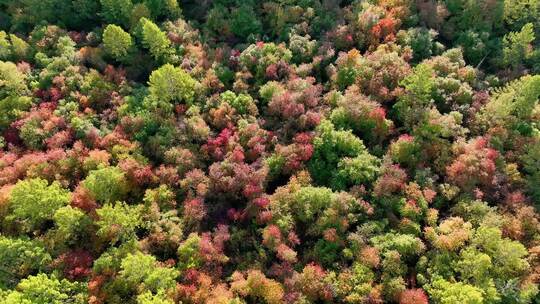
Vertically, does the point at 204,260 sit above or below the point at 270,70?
below

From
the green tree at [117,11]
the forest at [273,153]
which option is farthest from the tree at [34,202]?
the green tree at [117,11]

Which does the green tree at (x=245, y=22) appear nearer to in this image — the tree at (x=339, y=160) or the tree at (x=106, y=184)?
the tree at (x=339, y=160)

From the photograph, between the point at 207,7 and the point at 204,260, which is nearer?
the point at 204,260

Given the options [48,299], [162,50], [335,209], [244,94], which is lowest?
[48,299]

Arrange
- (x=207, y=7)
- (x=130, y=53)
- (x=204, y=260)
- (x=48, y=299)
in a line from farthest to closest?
(x=207, y=7) → (x=130, y=53) → (x=204, y=260) → (x=48, y=299)

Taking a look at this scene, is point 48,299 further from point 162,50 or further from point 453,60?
point 453,60

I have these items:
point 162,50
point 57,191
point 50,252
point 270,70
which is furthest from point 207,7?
point 50,252
